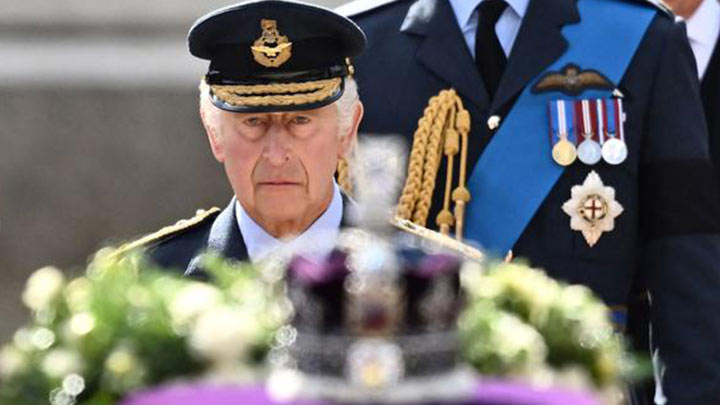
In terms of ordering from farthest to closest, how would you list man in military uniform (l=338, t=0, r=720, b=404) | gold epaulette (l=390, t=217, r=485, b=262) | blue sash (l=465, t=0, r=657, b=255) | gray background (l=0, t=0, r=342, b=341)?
gray background (l=0, t=0, r=342, b=341) < blue sash (l=465, t=0, r=657, b=255) < man in military uniform (l=338, t=0, r=720, b=404) < gold epaulette (l=390, t=217, r=485, b=262)

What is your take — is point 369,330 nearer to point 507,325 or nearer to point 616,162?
point 507,325

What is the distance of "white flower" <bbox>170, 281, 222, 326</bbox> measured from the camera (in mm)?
4141

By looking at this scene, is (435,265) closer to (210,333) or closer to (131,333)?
(210,333)

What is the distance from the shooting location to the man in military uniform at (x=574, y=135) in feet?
21.8

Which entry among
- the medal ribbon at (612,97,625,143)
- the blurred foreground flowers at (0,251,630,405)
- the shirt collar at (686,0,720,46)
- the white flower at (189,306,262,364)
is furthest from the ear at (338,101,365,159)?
the shirt collar at (686,0,720,46)

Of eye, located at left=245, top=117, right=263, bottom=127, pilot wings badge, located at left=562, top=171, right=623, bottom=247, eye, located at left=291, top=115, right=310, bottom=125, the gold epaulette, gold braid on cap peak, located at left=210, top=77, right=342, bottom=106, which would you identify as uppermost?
gold braid on cap peak, located at left=210, top=77, right=342, bottom=106

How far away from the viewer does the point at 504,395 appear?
3.98m

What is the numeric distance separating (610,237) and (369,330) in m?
2.87

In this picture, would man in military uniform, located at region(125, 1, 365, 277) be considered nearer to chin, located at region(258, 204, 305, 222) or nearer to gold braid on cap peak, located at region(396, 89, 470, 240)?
chin, located at region(258, 204, 305, 222)

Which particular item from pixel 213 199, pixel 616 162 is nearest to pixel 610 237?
pixel 616 162

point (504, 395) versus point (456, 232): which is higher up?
point (504, 395)

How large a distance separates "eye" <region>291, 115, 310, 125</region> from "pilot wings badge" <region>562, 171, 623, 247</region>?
1131 mm

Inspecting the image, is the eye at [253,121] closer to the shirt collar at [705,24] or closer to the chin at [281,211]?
the chin at [281,211]

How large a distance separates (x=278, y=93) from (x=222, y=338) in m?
1.80
